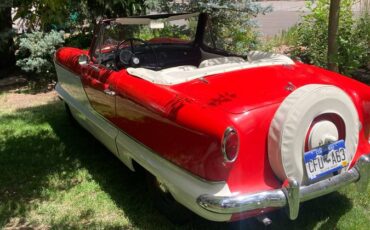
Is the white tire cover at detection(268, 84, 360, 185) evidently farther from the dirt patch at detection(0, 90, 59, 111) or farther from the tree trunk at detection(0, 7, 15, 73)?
the tree trunk at detection(0, 7, 15, 73)

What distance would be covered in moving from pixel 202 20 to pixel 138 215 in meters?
2.04

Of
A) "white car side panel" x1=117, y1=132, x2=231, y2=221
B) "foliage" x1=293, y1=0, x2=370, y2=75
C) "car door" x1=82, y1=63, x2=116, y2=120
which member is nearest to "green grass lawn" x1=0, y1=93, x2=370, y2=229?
"white car side panel" x1=117, y1=132, x2=231, y2=221

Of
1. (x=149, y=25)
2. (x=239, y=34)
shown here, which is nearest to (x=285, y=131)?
(x=149, y=25)

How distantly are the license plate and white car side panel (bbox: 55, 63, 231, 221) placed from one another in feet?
1.78

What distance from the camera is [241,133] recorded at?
2650 mm

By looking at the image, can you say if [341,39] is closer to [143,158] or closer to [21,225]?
[143,158]

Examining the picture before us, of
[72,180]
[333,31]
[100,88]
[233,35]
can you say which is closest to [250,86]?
[100,88]

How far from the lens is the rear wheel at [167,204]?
3271mm

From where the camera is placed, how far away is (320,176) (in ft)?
9.26

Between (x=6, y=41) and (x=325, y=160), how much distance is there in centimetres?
696

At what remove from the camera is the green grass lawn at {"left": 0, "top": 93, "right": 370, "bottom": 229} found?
337 centimetres

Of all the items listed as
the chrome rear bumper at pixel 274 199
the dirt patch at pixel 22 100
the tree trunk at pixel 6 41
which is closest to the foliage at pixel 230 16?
the dirt patch at pixel 22 100

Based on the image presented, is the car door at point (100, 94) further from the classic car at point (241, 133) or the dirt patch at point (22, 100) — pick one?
the dirt patch at point (22, 100)

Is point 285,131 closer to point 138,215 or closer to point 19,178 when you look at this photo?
point 138,215
